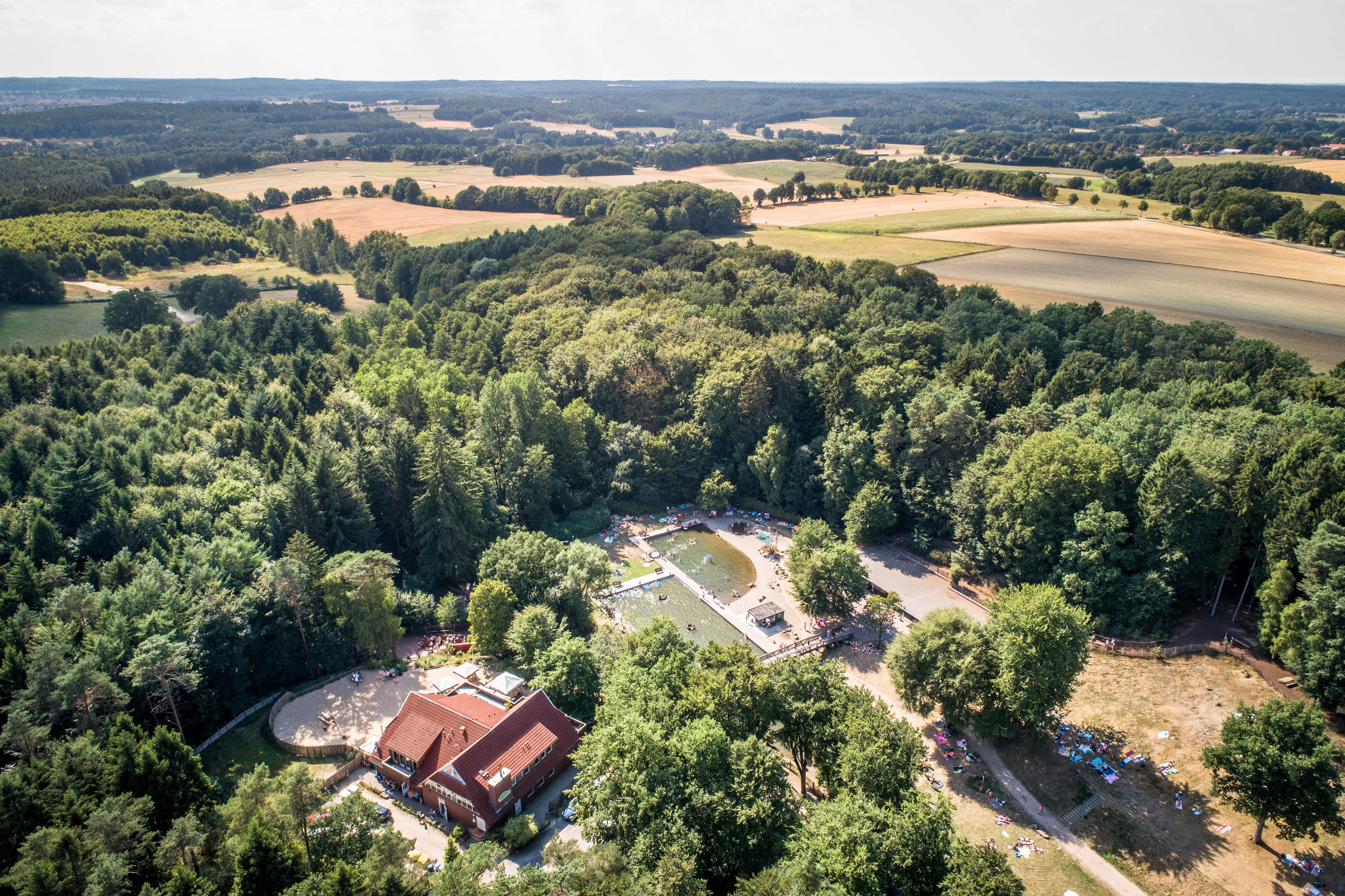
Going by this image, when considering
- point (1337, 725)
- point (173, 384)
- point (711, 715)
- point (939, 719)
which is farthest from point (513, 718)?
point (173, 384)

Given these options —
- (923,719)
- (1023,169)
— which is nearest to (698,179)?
(1023,169)

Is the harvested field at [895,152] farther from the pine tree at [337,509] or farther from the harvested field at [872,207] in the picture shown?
the pine tree at [337,509]

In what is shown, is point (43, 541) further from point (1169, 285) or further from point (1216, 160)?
point (1216, 160)

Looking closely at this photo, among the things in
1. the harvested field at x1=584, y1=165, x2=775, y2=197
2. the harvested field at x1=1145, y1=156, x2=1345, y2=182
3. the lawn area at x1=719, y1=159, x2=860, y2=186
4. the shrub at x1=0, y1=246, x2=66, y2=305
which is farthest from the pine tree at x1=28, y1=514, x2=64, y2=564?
the harvested field at x1=1145, y1=156, x2=1345, y2=182

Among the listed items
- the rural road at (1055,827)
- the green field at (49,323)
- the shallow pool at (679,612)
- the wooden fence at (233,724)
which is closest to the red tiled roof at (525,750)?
the shallow pool at (679,612)

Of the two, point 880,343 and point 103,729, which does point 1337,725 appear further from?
point 103,729
